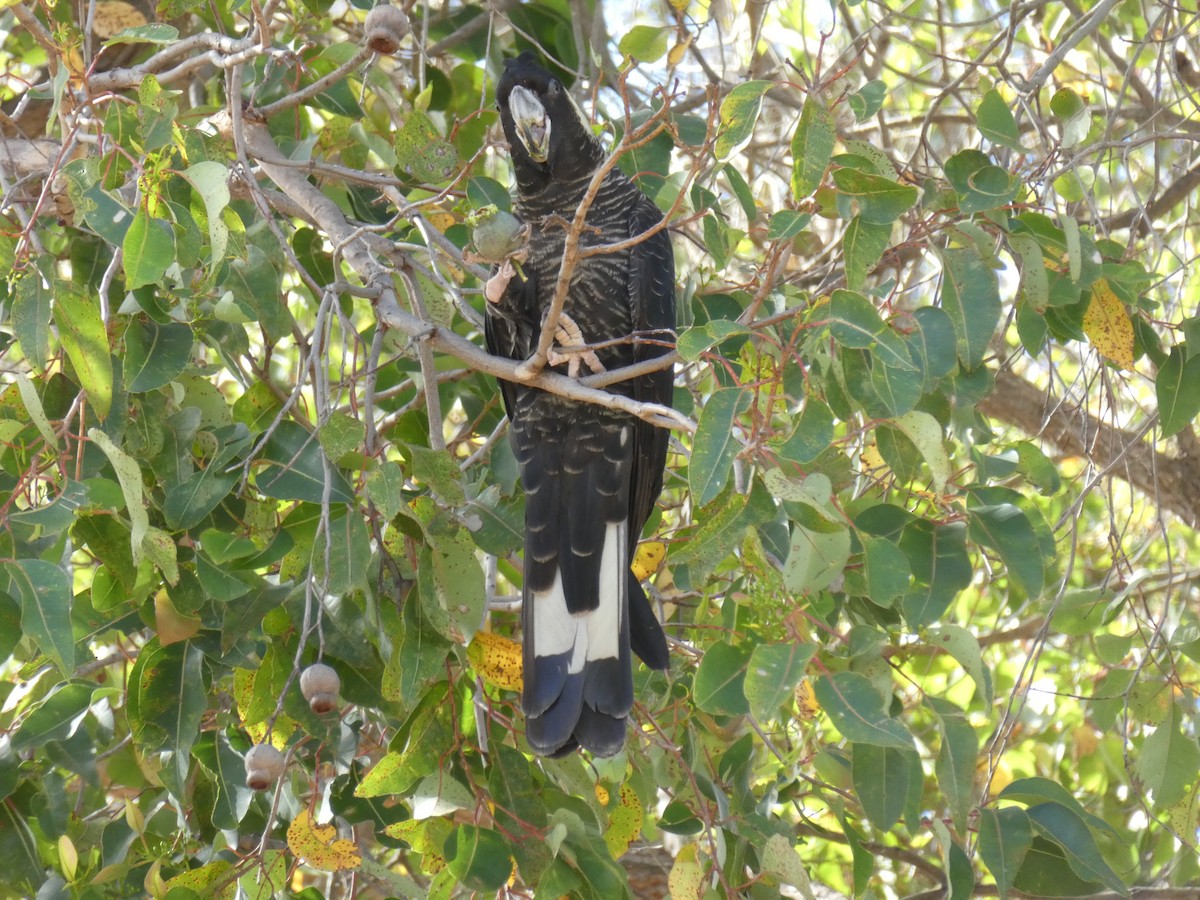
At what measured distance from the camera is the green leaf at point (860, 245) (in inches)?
68.2

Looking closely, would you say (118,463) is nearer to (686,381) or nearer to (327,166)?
(327,166)

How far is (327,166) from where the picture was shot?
2277 mm

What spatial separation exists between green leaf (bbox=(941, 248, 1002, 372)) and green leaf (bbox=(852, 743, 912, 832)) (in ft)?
2.11

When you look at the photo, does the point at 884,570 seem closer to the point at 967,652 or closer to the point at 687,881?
the point at 967,652

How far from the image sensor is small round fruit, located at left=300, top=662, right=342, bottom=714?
1663 millimetres

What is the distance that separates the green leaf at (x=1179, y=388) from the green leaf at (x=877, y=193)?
757 millimetres

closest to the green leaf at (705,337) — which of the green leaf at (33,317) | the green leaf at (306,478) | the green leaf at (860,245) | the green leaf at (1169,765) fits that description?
the green leaf at (860,245)

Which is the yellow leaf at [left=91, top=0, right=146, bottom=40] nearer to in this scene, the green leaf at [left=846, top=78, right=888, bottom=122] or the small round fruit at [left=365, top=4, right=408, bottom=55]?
the small round fruit at [left=365, top=4, right=408, bottom=55]

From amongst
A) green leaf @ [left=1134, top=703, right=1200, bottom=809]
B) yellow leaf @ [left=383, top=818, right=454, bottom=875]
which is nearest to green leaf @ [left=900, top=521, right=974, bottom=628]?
green leaf @ [left=1134, top=703, right=1200, bottom=809]

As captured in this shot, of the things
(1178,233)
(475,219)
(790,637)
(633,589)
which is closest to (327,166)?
(475,219)

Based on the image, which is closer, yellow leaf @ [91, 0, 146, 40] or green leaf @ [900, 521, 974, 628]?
green leaf @ [900, 521, 974, 628]

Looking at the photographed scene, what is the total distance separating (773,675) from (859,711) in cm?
13

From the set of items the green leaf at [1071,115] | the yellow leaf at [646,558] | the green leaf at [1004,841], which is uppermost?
the green leaf at [1071,115]

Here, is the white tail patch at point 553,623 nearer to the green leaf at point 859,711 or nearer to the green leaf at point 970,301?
the green leaf at point 859,711
